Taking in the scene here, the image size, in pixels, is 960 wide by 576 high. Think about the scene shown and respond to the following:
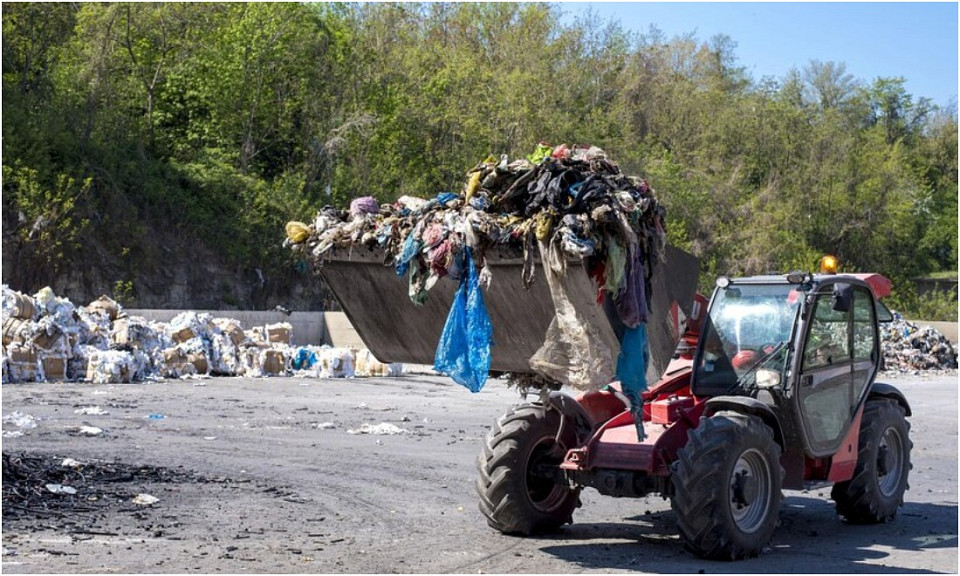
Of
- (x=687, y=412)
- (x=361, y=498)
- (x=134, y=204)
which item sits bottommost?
(x=361, y=498)

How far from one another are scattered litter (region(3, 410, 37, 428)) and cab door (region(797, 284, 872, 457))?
9.09m

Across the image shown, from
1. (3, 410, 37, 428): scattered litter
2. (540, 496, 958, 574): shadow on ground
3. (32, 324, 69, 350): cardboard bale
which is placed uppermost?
(32, 324, 69, 350): cardboard bale

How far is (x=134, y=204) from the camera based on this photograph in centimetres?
3562

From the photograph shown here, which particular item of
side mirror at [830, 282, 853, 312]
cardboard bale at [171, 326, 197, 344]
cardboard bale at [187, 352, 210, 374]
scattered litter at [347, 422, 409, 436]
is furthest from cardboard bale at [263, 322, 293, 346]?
side mirror at [830, 282, 853, 312]

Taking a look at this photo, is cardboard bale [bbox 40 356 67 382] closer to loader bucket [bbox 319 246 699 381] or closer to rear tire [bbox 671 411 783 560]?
loader bucket [bbox 319 246 699 381]

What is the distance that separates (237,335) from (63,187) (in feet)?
40.1

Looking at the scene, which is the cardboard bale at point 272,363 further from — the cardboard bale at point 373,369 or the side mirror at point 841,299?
the side mirror at point 841,299

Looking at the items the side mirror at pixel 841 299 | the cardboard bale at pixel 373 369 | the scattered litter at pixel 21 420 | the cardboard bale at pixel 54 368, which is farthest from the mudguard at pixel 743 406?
the cardboard bale at pixel 373 369

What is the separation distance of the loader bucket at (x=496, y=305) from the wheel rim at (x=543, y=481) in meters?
1.10

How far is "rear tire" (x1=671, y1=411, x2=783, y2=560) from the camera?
7137mm

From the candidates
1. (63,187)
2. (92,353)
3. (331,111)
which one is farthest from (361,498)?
(331,111)

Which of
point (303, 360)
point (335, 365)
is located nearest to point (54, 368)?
point (303, 360)

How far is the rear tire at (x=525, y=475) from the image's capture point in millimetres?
7961

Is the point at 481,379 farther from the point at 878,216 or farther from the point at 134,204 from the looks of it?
the point at 878,216
